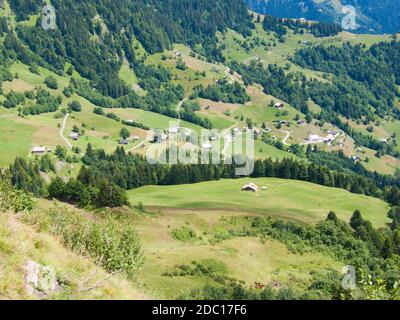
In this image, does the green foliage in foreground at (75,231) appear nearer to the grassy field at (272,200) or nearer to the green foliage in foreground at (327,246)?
the green foliage in foreground at (327,246)

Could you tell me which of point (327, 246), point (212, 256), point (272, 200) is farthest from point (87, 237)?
point (272, 200)

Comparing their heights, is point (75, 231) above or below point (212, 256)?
above

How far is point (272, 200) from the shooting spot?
6383 inches

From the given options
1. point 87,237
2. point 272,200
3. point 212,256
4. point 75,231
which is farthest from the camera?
point 272,200

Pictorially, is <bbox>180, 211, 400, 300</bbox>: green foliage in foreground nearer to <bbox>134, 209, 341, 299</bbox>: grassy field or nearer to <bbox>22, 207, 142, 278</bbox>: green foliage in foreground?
<bbox>134, 209, 341, 299</bbox>: grassy field

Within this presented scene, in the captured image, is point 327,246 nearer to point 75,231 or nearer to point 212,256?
point 212,256

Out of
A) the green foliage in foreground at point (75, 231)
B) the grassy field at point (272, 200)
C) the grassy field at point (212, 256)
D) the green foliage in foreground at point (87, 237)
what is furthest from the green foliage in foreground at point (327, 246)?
the green foliage in foreground at point (75, 231)

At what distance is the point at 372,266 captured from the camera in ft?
335

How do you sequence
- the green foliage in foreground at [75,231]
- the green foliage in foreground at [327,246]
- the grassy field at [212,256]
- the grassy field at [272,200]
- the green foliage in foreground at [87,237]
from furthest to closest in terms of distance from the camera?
the grassy field at [272,200] < the green foliage in foreground at [327,246] < the grassy field at [212,256] < the green foliage in foreground at [87,237] < the green foliage in foreground at [75,231]

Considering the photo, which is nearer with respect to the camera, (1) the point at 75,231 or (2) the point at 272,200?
(1) the point at 75,231

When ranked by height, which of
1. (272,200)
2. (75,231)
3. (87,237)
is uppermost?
(75,231)

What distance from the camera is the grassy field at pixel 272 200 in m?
145

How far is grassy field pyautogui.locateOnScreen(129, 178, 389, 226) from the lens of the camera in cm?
14488
